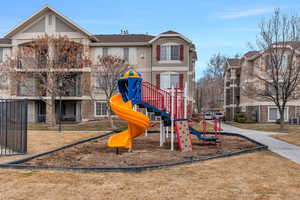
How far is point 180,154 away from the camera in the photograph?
1161cm

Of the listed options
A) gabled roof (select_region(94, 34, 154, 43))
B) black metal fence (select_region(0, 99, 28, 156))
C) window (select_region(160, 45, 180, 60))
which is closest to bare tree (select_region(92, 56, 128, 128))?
window (select_region(160, 45, 180, 60))

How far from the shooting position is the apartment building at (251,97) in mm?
29259

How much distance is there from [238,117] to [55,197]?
35060 mm

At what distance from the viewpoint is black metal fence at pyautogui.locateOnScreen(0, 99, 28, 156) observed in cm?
1079

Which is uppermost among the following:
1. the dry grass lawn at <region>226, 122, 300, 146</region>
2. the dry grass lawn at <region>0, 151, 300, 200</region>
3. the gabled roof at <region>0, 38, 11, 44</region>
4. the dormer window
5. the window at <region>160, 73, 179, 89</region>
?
the gabled roof at <region>0, 38, 11, 44</region>

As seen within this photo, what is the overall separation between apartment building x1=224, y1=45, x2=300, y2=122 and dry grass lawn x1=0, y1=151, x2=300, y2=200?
65.2ft

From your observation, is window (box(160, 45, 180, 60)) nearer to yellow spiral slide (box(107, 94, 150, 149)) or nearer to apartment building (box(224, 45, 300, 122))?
apartment building (box(224, 45, 300, 122))

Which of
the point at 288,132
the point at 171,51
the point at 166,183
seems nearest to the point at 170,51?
the point at 171,51

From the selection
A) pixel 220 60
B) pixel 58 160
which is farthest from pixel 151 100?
pixel 220 60

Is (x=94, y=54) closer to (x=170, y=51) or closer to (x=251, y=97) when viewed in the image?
(x=170, y=51)

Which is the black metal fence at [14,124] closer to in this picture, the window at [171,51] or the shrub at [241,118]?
the window at [171,51]

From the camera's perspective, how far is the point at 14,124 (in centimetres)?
1123

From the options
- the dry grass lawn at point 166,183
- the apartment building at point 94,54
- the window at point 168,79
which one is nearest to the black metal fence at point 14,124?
the dry grass lawn at point 166,183

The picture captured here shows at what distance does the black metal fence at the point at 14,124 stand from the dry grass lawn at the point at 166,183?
9.87 ft
